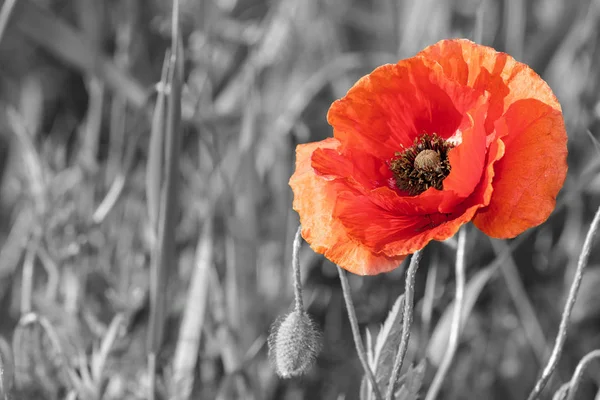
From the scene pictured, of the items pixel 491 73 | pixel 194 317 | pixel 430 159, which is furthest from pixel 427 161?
pixel 194 317

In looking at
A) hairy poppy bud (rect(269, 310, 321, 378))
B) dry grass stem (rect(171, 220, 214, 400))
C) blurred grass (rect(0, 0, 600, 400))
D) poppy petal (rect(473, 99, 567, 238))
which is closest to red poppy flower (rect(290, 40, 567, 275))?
poppy petal (rect(473, 99, 567, 238))

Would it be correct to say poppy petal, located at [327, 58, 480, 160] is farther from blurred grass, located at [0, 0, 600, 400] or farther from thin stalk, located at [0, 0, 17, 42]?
thin stalk, located at [0, 0, 17, 42]

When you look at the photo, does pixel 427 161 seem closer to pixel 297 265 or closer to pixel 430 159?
pixel 430 159

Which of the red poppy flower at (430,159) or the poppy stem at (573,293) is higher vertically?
the red poppy flower at (430,159)

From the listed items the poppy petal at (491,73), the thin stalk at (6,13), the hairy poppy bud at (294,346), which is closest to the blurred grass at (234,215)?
the thin stalk at (6,13)

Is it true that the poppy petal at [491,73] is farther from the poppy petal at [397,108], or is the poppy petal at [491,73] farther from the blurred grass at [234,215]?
the blurred grass at [234,215]

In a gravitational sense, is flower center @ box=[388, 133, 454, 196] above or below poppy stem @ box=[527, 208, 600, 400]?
above

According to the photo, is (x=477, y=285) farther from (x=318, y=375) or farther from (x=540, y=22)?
(x=540, y=22)
